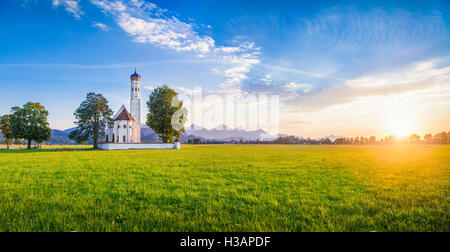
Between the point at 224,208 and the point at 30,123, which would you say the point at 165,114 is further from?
the point at 224,208

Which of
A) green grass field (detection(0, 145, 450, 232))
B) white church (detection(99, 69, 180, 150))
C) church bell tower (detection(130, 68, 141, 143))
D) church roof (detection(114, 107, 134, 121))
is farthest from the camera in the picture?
church bell tower (detection(130, 68, 141, 143))

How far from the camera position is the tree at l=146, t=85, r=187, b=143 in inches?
1781

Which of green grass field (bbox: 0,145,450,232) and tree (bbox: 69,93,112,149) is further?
tree (bbox: 69,93,112,149)

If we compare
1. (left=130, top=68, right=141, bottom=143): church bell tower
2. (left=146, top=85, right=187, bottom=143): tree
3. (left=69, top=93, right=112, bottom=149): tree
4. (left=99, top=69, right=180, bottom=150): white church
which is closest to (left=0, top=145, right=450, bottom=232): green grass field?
(left=146, top=85, right=187, bottom=143): tree

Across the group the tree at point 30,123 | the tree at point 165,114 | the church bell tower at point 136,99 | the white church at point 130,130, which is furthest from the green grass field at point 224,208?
the church bell tower at point 136,99

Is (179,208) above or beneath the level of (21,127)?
beneath

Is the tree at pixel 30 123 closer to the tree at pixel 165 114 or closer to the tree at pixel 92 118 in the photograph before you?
the tree at pixel 92 118

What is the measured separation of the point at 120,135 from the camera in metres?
59.1

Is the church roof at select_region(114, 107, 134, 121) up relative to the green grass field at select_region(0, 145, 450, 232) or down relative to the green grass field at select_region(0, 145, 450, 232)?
up

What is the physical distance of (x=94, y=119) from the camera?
49.3 meters

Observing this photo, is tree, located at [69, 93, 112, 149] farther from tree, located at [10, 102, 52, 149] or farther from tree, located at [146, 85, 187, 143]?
tree, located at [146, 85, 187, 143]
